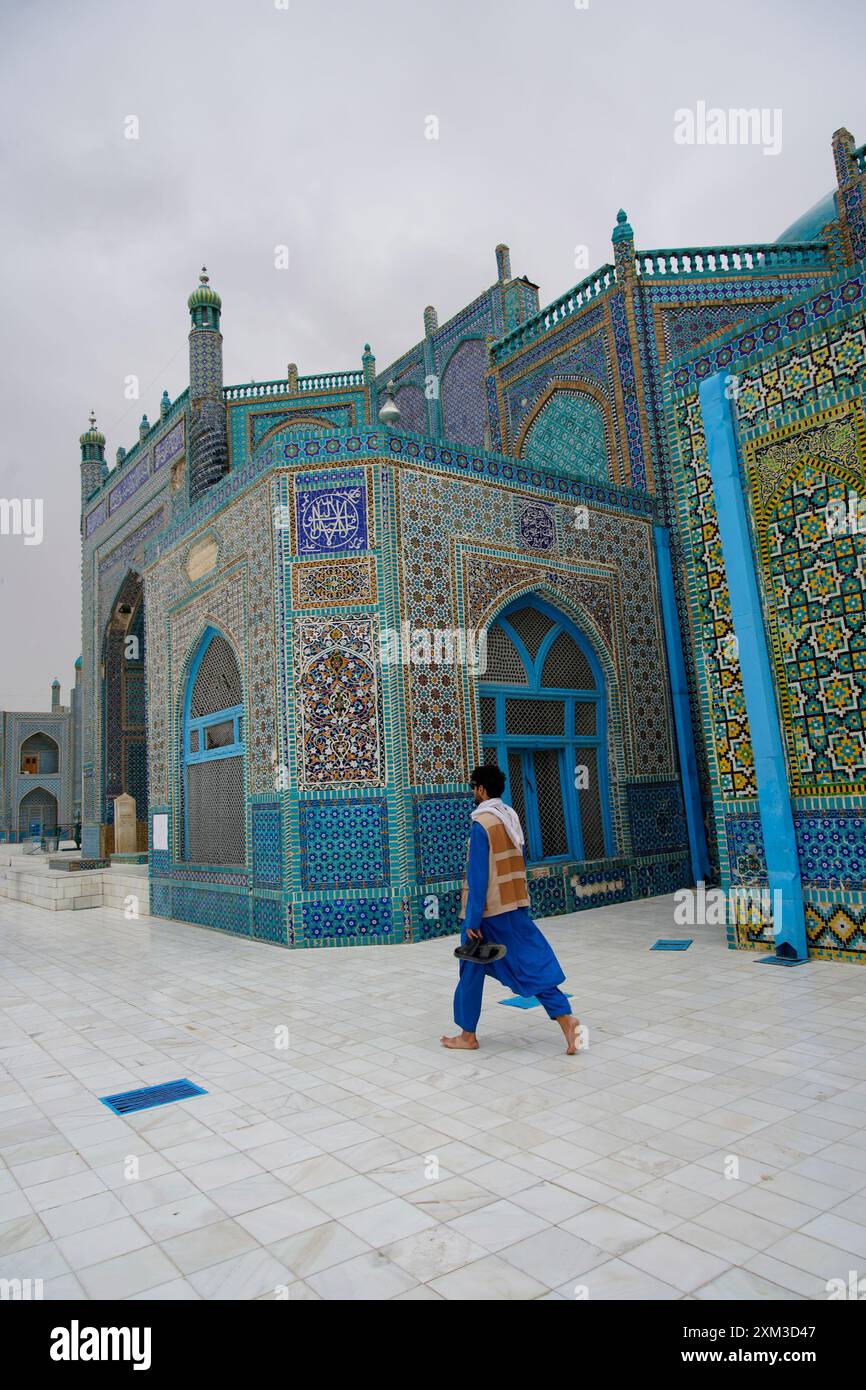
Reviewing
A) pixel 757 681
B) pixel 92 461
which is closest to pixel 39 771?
pixel 92 461

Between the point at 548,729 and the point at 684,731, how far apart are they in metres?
1.74

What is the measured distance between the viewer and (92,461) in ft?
66.2

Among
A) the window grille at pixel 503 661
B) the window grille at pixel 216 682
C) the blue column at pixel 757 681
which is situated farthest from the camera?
the window grille at pixel 216 682

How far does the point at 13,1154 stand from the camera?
289 cm

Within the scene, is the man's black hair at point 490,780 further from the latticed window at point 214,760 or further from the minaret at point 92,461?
the minaret at point 92,461

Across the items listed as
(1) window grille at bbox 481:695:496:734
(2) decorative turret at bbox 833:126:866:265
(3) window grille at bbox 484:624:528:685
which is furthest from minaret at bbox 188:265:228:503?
(2) decorative turret at bbox 833:126:866:265

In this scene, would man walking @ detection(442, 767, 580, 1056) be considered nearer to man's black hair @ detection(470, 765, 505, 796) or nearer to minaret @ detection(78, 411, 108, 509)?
man's black hair @ detection(470, 765, 505, 796)

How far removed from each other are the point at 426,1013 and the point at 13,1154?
7.11 feet

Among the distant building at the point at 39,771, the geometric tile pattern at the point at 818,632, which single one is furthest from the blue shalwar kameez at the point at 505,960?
the distant building at the point at 39,771

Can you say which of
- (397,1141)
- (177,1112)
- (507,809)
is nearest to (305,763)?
(507,809)

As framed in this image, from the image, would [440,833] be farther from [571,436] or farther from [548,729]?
[571,436]

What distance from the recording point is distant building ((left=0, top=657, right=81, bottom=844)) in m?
31.0

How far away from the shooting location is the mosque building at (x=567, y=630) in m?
5.46

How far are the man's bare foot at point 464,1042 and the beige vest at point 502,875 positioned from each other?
1.86 feet
